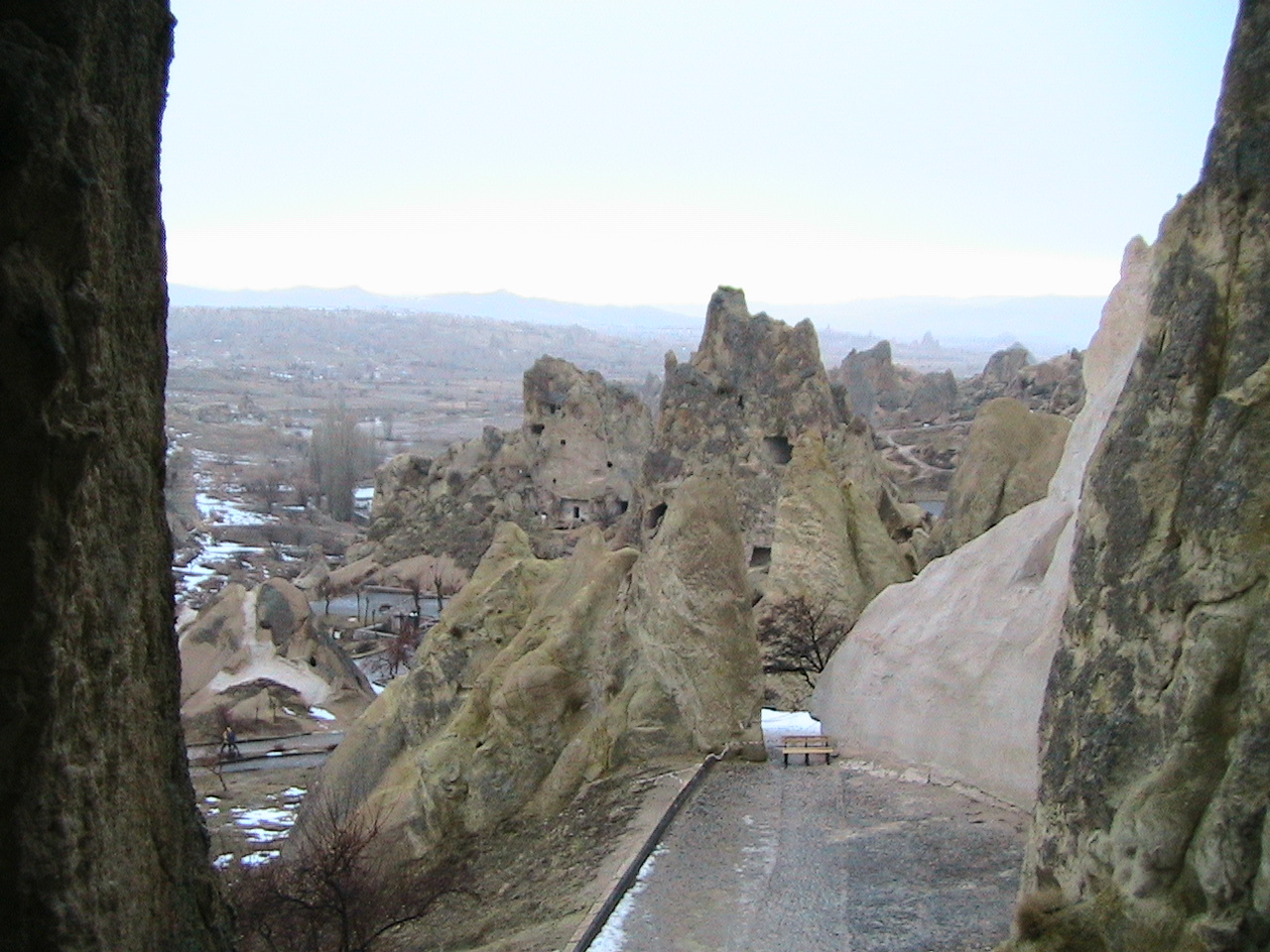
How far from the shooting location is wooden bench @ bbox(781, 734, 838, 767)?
10.8 metres

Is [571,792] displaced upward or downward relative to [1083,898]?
downward

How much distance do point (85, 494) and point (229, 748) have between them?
16357 mm

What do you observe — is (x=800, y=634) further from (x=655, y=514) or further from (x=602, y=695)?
(x=655, y=514)

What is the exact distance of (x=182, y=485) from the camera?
57.8 meters

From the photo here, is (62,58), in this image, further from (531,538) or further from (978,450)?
(531,538)

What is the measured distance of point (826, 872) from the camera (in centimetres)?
800

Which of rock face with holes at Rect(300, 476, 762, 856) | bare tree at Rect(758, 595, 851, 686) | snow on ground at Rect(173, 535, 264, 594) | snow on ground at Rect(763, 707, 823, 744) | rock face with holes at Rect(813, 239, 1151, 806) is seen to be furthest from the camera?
snow on ground at Rect(173, 535, 264, 594)

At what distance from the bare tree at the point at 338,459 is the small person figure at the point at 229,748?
35961 millimetres

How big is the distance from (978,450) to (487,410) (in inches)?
4185

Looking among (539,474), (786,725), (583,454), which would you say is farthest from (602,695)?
(539,474)

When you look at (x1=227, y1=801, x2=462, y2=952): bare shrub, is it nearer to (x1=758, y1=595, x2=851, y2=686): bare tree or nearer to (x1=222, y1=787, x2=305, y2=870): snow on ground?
(x1=222, y1=787, x2=305, y2=870): snow on ground

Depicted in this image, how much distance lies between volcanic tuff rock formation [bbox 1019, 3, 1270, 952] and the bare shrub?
3825 millimetres

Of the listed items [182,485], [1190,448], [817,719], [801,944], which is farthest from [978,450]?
[182,485]

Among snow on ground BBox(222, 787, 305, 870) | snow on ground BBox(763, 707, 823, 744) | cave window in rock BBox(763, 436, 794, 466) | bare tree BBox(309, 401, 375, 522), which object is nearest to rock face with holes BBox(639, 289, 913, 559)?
cave window in rock BBox(763, 436, 794, 466)
